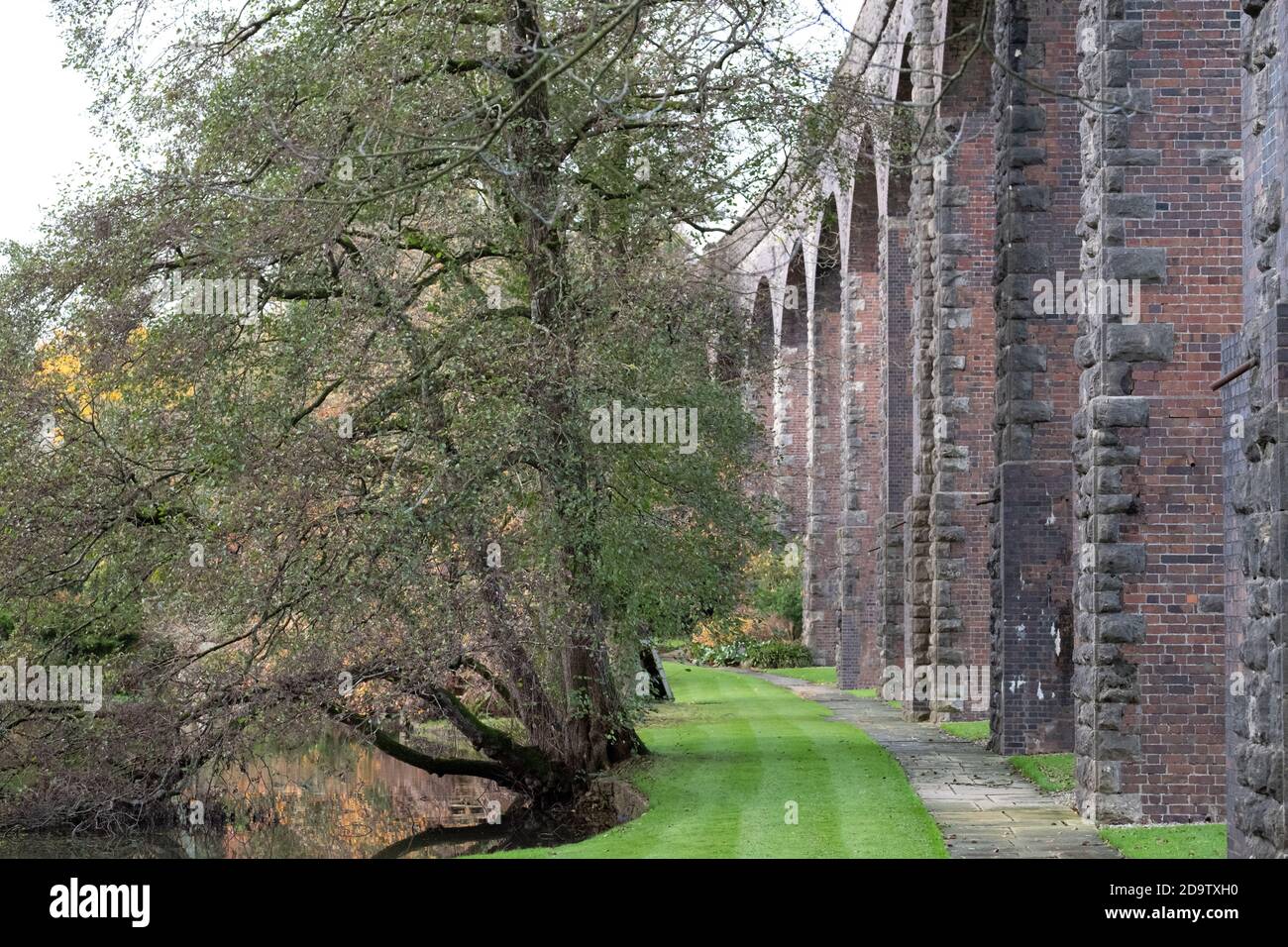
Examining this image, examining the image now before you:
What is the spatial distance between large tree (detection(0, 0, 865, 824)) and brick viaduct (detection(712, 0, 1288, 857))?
1869 mm

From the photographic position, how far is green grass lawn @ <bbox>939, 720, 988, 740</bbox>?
1848 centimetres

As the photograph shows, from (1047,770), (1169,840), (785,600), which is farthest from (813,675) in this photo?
(1169,840)

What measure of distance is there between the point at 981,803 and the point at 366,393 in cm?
634

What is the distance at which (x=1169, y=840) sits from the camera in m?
10.6

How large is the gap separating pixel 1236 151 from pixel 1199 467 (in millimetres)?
2422

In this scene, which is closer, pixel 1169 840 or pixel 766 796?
pixel 1169 840

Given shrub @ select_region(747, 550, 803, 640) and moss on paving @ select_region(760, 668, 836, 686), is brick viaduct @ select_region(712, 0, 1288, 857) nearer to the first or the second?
moss on paving @ select_region(760, 668, 836, 686)

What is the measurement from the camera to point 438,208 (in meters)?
15.0

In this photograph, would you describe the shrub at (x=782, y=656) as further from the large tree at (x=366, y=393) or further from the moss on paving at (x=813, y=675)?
the large tree at (x=366, y=393)

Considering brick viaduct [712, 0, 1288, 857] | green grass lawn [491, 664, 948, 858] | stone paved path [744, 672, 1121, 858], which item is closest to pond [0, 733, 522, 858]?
green grass lawn [491, 664, 948, 858]

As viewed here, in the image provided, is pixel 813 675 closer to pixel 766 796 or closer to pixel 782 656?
pixel 782 656

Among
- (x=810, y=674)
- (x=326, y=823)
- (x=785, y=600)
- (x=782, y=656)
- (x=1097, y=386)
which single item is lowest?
(x=810, y=674)

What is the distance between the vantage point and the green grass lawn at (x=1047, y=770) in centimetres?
1366

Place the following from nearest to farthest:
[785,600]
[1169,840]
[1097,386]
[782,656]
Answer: [1169,840] → [1097,386] → [782,656] → [785,600]
